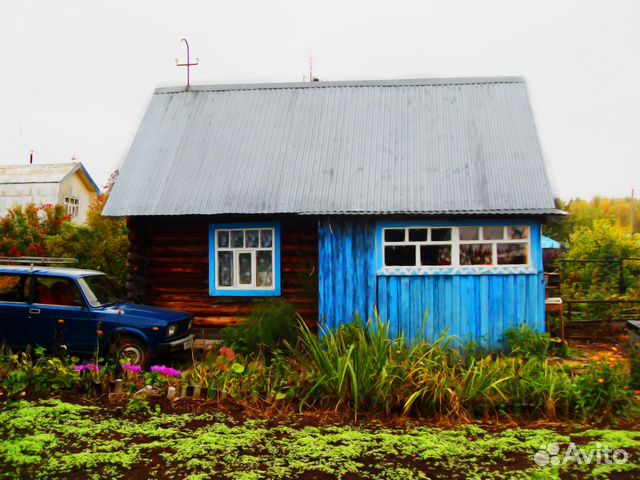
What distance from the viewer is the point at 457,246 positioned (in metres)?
9.84

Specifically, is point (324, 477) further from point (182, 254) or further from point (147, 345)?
point (182, 254)

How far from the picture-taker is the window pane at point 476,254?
9.84 meters

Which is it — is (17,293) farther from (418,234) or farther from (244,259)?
(418,234)

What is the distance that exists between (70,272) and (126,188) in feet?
8.88

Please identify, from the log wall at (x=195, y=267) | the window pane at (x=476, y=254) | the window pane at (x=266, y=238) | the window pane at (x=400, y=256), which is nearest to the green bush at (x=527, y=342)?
the window pane at (x=476, y=254)

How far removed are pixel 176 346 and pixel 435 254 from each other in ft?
16.5

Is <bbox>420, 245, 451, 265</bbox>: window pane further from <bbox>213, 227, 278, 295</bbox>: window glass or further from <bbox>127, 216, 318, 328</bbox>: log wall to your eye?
<bbox>213, 227, 278, 295</bbox>: window glass

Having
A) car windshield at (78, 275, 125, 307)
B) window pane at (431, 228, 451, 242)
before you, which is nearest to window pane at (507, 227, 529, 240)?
window pane at (431, 228, 451, 242)

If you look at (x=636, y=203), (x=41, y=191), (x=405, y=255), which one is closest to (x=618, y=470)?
(x=405, y=255)

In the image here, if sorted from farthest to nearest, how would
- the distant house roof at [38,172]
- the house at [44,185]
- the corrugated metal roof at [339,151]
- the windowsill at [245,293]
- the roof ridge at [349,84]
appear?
the distant house roof at [38,172]
the house at [44,185]
the roof ridge at [349,84]
the windowsill at [245,293]
the corrugated metal roof at [339,151]

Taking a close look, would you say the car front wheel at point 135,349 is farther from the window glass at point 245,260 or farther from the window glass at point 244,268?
the window glass at point 244,268

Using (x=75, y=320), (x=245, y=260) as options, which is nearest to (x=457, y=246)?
(x=245, y=260)

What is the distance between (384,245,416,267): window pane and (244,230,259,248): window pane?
282 centimetres

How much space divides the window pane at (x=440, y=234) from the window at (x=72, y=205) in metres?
30.4
